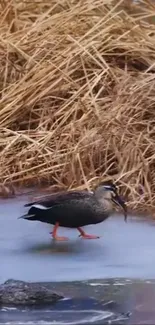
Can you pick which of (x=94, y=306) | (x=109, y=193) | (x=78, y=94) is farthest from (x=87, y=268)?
(x=78, y=94)

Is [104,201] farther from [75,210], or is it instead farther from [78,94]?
[78,94]

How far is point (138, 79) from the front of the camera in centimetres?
756

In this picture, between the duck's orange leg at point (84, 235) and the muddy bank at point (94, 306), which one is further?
the duck's orange leg at point (84, 235)

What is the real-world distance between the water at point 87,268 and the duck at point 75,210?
0.09 metres

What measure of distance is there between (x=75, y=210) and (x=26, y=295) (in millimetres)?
1226

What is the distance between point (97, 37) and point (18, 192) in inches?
72.3

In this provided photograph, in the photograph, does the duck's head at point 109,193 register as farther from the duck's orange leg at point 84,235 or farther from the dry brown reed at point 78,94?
the dry brown reed at point 78,94

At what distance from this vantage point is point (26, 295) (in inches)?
174

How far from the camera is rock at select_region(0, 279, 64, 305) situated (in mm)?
4426

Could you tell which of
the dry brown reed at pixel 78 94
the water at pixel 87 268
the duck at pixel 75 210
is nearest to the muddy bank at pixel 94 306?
the water at pixel 87 268

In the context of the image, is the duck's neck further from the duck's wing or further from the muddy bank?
the muddy bank

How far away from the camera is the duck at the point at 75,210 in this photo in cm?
559

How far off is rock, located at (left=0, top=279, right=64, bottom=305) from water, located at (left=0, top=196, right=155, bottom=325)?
0.04m

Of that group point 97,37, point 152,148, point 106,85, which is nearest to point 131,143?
point 152,148
